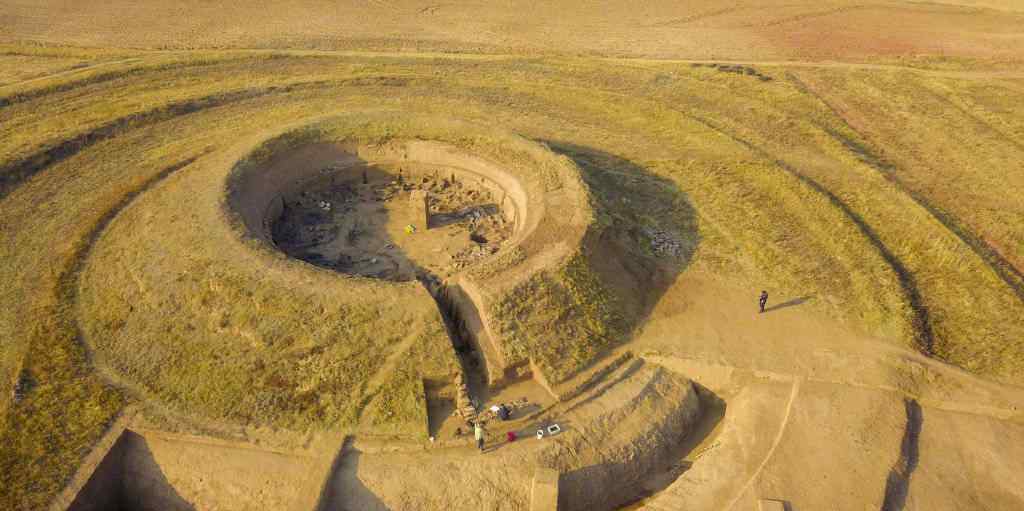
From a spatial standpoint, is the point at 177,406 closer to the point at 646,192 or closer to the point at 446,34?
the point at 646,192

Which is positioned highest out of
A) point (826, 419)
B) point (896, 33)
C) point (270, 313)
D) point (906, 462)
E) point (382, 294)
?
point (896, 33)

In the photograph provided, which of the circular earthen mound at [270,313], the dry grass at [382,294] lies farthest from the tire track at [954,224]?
the circular earthen mound at [270,313]

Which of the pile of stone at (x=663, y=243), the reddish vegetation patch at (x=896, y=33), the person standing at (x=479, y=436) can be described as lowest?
the person standing at (x=479, y=436)

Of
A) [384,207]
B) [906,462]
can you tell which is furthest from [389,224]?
[906,462]

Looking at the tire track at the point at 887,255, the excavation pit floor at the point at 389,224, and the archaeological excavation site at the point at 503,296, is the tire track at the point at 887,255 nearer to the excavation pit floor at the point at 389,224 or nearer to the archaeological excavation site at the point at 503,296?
the archaeological excavation site at the point at 503,296

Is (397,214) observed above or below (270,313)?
above

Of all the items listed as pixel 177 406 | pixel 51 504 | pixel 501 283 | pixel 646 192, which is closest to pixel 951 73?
pixel 646 192

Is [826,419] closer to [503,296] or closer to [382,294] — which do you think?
[503,296]

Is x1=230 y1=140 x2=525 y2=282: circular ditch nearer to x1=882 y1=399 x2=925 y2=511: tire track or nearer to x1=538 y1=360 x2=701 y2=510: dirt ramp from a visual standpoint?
x1=538 y1=360 x2=701 y2=510: dirt ramp
